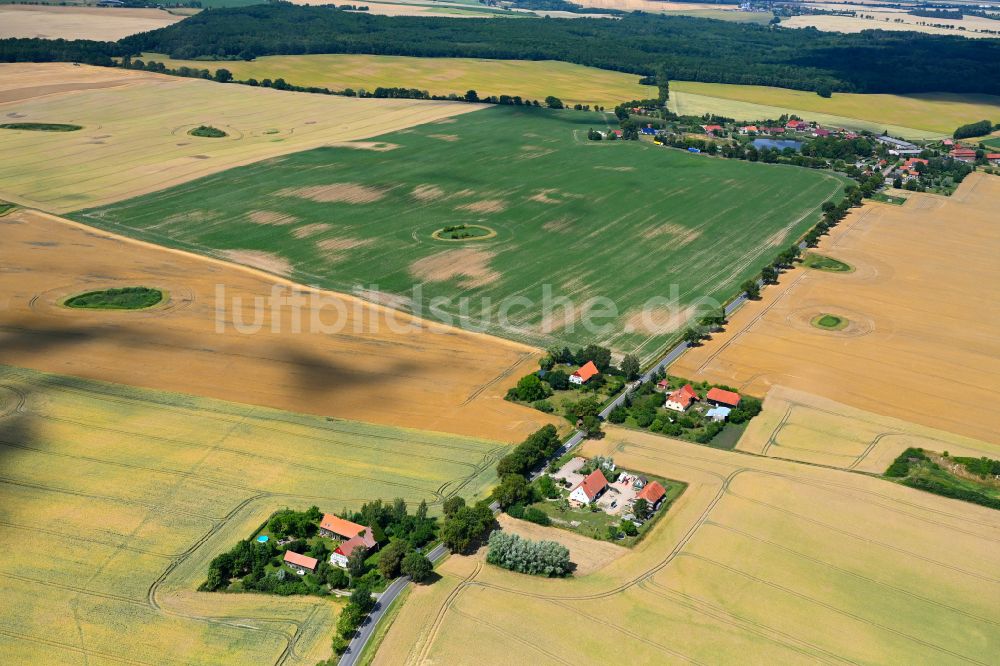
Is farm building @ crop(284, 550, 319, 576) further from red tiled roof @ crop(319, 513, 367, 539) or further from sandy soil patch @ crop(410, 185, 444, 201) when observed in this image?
sandy soil patch @ crop(410, 185, 444, 201)

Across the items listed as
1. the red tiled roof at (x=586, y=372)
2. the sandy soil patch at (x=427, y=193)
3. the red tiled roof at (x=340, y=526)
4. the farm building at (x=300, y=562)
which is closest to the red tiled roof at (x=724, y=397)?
the red tiled roof at (x=586, y=372)

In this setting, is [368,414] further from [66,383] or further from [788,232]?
[788,232]

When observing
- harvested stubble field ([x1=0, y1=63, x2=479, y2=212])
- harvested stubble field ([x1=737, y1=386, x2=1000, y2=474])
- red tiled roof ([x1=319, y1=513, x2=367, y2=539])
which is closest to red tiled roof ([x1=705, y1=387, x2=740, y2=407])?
harvested stubble field ([x1=737, y1=386, x2=1000, y2=474])

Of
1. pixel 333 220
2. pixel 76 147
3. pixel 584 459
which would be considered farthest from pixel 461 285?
pixel 76 147

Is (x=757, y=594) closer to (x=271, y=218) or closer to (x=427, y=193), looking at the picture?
(x=271, y=218)

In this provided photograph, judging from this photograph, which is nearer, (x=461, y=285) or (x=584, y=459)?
(x=584, y=459)

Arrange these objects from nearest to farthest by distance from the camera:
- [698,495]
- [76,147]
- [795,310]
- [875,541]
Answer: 1. [875,541]
2. [698,495]
3. [795,310]
4. [76,147]

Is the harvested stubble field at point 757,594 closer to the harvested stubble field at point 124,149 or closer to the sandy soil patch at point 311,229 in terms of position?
the sandy soil patch at point 311,229

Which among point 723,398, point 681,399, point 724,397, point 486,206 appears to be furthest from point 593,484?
point 486,206
